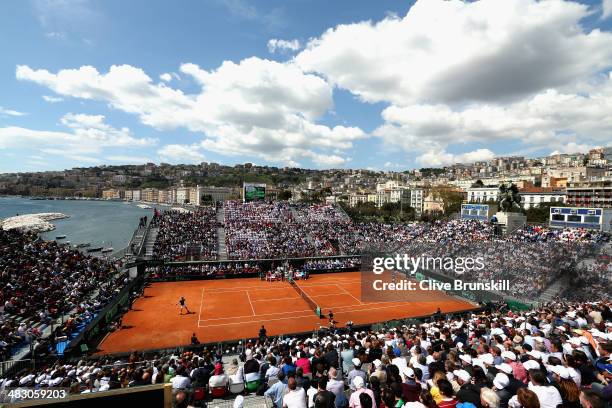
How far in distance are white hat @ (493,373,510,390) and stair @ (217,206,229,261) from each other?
34758 mm

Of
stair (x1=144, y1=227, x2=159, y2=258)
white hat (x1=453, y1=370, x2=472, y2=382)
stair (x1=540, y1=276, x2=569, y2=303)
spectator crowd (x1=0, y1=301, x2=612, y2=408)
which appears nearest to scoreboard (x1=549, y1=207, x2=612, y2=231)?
stair (x1=540, y1=276, x2=569, y2=303)

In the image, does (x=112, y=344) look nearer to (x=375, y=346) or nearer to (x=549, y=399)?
(x=375, y=346)

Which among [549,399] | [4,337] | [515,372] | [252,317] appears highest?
[549,399]

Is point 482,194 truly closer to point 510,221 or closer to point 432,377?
point 510,221

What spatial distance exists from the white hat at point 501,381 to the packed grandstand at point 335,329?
0.02m

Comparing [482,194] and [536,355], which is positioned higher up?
[482,194]

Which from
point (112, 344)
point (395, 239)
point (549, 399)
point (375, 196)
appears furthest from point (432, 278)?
point (375, 196)

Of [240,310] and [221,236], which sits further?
[221,236]

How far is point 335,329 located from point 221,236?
29058mm

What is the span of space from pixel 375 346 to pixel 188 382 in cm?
519

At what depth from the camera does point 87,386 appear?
8.29 metres

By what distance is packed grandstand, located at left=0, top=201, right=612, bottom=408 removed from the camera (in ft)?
19.2

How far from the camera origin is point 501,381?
5.75 meters

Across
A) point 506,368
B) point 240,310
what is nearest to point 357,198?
point 240,310
